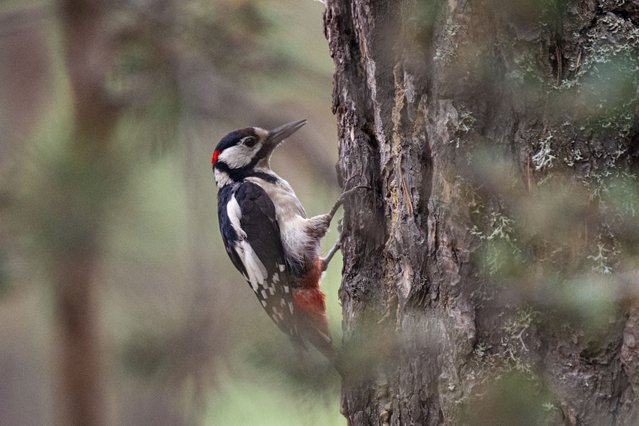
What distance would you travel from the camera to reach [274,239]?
3.71m

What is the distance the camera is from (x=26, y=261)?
2.29m

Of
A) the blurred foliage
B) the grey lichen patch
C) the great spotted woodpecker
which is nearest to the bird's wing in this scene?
the great spotted woodpecker

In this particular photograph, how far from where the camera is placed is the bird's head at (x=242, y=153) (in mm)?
3801

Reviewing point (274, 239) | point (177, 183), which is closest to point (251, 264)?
point (274, 239)

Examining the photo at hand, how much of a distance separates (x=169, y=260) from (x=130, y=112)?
3.85ft

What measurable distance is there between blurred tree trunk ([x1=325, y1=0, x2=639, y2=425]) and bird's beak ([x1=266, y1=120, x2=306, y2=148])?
1.25 meters

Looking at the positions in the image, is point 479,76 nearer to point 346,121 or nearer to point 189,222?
point 346,121

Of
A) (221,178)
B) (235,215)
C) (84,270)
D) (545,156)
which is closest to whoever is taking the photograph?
(545,156)

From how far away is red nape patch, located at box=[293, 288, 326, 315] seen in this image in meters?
3.56

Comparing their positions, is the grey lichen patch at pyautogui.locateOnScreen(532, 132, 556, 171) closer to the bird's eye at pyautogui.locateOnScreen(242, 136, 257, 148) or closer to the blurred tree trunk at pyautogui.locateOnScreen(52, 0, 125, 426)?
the blurred tree trunk at pyautogui.locateOnScreen(52, 0, 125, 426)

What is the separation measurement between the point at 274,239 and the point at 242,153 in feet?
1.47

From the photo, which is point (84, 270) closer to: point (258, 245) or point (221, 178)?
point (258, 245)

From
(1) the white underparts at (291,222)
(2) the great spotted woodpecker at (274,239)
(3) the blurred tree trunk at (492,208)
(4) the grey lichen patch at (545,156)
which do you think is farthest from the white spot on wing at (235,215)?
(4) the grey lichen patch at (545,156)

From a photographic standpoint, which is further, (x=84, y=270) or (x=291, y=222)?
(x=291, y=222)
